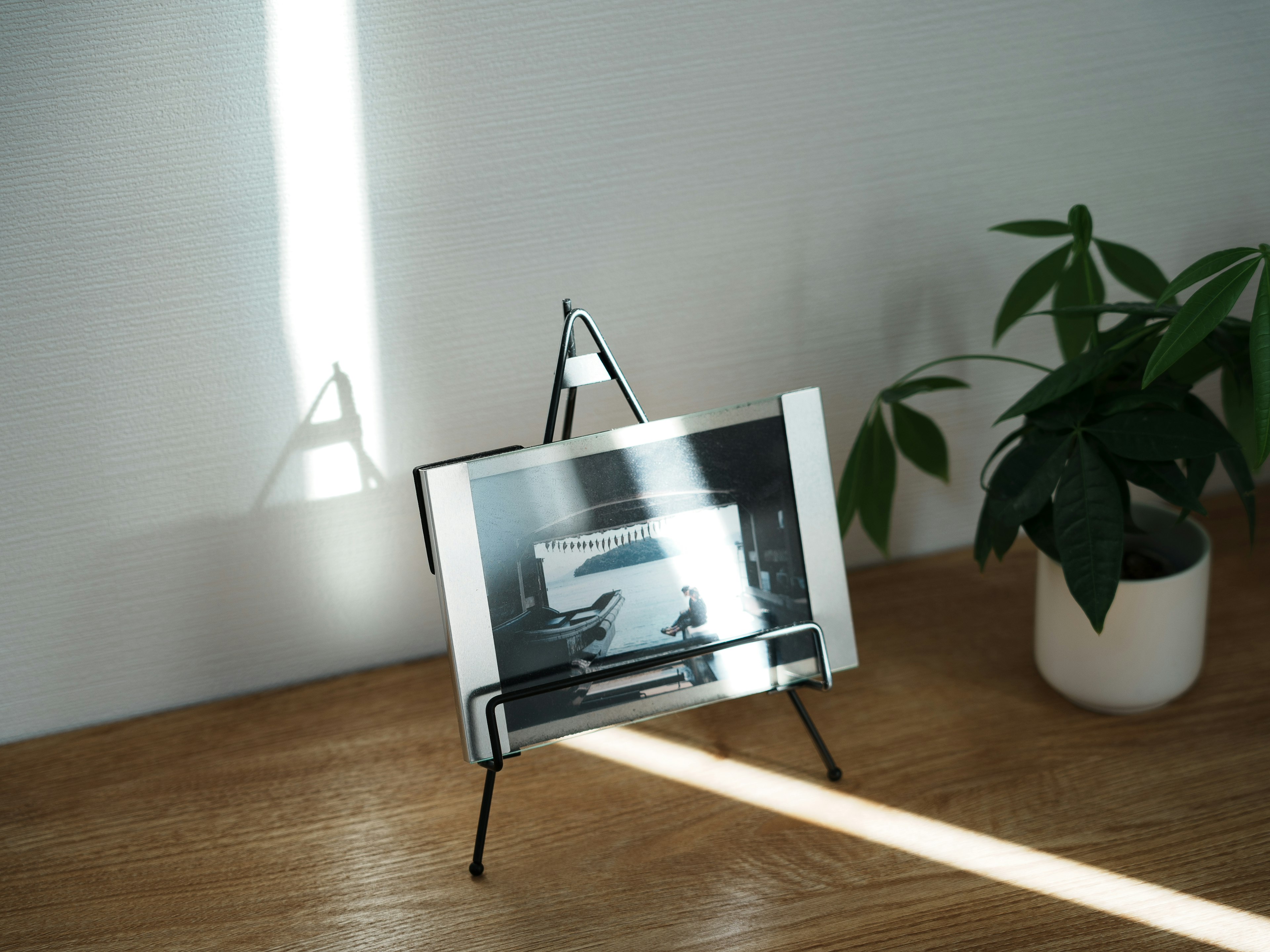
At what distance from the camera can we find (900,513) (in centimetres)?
111

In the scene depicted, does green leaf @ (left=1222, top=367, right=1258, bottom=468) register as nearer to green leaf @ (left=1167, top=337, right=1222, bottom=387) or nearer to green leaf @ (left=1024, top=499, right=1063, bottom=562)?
green leaf @ (left=1167, top=337, right=1222, bottom=387)

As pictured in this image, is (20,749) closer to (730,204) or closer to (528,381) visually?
(528,381)

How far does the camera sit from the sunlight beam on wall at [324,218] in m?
0.81

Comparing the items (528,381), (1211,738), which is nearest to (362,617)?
(528,381)

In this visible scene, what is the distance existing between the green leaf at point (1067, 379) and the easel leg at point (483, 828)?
1.66 ft

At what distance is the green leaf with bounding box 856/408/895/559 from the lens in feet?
3.04

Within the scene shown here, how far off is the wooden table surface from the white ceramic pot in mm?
32

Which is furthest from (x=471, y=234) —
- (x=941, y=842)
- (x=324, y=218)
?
(x=941, y=842)

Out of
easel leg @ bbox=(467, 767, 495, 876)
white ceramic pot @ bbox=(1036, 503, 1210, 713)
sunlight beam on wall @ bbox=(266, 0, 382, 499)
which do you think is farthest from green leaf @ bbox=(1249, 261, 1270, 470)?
sunlight beam on wall @ bbox=(266, 0, 382, 499)

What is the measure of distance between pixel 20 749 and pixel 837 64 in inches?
44.0

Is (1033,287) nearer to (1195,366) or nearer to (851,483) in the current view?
(1195,366)

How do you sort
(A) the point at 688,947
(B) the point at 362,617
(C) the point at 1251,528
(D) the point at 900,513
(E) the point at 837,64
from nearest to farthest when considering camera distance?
(A) the point at 688,947 → (C) the point at 1251,528 → (E) the point at 837,64 → (B) the point at 362,617 → (D) the point at 900,513

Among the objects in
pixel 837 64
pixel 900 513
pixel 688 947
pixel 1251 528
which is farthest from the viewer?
pixel 900 513

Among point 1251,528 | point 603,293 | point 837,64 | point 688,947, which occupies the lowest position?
point 688,947
